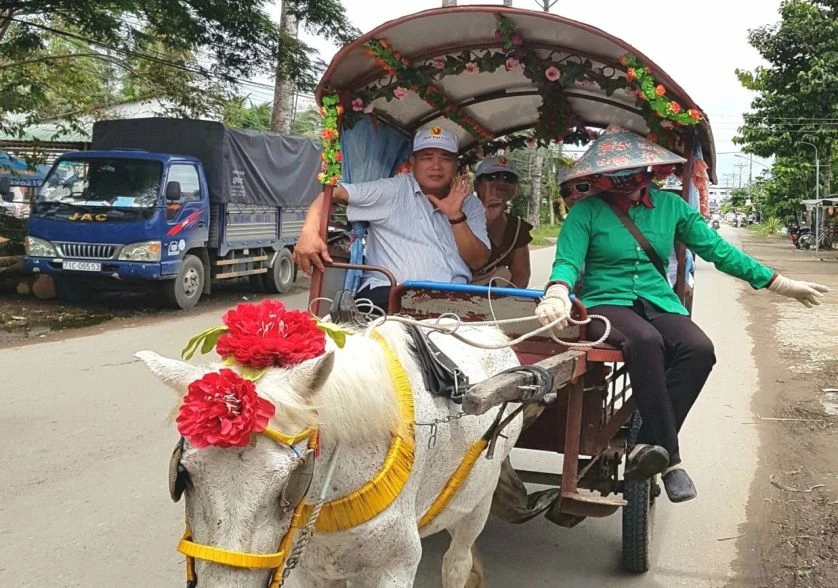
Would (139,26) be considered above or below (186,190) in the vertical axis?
above

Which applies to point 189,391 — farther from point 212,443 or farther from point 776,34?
point 776,34

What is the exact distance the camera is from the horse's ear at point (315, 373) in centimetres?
191

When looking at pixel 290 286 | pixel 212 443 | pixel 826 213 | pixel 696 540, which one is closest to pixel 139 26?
pixel 290 286

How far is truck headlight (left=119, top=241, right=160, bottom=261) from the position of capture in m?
11.0

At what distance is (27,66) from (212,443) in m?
14.9

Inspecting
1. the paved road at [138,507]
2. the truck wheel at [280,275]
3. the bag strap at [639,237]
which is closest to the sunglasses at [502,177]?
the bag strap at [639,237]

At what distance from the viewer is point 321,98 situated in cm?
437

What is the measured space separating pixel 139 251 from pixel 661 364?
30.0ft

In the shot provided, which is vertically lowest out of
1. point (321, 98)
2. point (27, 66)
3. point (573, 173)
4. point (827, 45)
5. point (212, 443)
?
point (212, 443)

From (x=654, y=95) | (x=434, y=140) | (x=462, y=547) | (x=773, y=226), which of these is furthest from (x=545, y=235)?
(x=462, y=547)

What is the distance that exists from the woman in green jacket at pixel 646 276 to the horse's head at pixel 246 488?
171 centimetres

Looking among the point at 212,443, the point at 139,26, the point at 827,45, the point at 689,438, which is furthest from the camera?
the point at 827,45

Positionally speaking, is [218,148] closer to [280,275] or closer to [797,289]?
[280,275]

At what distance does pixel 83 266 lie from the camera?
11.2 m
